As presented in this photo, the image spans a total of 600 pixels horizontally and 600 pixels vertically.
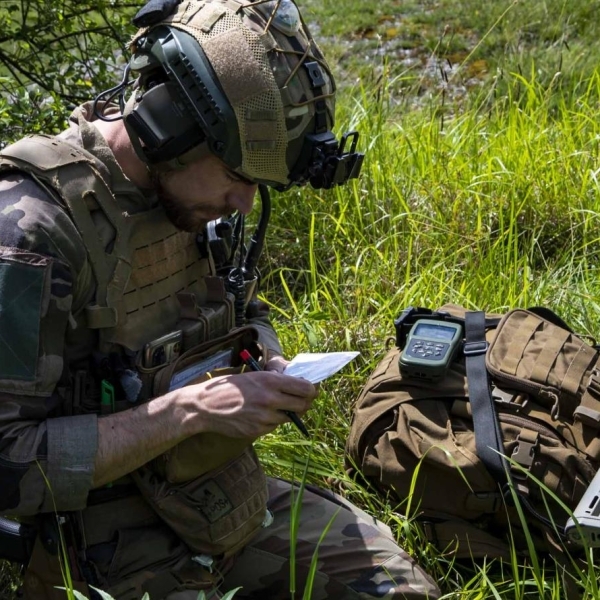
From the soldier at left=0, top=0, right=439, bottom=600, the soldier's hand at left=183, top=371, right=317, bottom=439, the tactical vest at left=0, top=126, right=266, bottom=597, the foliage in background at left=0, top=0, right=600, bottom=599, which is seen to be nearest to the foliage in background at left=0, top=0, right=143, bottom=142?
the foliage in background at left=0, top=0, right=600, bottom=599

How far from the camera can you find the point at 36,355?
2.24 meters

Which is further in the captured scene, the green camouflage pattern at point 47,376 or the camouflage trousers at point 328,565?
the camouflage trousers at point 328,565

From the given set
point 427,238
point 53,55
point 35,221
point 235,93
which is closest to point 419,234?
point 427,238

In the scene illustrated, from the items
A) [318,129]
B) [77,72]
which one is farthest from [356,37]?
[318,129]

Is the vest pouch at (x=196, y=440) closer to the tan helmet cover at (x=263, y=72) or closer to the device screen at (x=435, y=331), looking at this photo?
the tan helmet cover at (x=263, y=72)

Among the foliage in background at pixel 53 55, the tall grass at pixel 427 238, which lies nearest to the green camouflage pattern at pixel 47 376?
the tall grass at pixel 427 238

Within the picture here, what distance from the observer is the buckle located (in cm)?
315

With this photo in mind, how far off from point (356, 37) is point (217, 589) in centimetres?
554

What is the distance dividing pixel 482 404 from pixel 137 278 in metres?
1.14

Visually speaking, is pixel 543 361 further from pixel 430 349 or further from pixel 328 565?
pixel 328 565

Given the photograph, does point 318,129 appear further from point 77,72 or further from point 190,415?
point 77,72

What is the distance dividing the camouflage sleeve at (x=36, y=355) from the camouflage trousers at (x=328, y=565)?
2.45 feet

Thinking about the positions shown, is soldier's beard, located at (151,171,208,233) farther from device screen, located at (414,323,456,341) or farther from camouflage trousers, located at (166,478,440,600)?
device screen, located at (414,323,456,341)

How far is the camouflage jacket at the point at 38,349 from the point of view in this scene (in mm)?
2213
